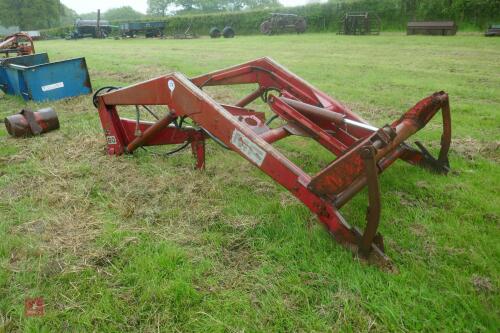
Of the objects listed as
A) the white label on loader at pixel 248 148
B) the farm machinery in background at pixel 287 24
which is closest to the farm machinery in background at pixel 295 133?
the white label on loader at pixel 248 148

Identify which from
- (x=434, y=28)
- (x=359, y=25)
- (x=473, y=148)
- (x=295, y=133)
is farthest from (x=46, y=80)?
(x=359, y=25)

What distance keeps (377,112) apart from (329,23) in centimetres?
2587

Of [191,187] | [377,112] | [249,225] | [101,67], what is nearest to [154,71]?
[101,67]

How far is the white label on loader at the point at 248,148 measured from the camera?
8.22 feet

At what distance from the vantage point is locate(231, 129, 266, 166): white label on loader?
251cm

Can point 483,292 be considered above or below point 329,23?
below

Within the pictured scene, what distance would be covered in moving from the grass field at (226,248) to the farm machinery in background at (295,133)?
0.21 m

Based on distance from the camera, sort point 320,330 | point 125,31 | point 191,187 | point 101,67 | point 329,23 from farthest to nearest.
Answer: point 125,31 → point 329,23 → point 101,67 → point 191,187 → point 320,330

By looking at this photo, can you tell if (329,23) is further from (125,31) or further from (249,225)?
(249,225)

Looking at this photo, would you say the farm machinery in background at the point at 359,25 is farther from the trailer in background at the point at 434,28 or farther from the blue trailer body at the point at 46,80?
the blue trailer body at the point at 46,80

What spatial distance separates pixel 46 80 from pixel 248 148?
19.7 ft

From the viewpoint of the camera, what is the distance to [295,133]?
A: 3285 mm

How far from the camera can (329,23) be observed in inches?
1154

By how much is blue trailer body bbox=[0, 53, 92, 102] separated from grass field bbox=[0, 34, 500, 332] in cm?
289
